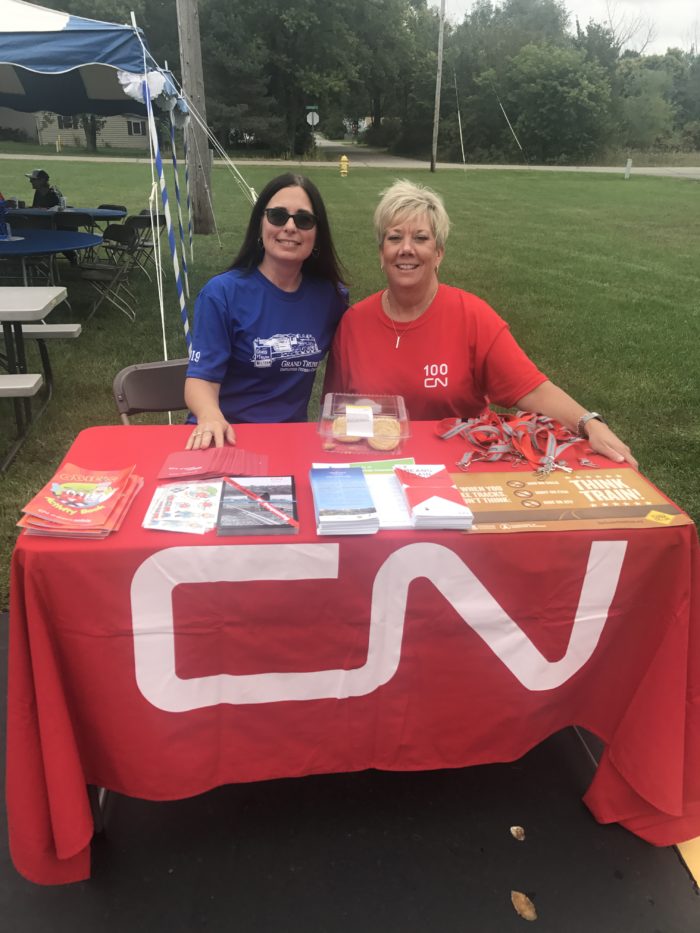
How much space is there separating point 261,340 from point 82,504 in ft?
3.58

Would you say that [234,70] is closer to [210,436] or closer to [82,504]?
[210,436]

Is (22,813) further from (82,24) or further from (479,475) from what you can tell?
(82,24)

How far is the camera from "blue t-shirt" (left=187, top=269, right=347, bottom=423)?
2365 millimetres

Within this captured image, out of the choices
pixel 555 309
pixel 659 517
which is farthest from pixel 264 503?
pixel 555 309

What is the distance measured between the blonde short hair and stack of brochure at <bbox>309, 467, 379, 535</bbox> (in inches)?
38.1

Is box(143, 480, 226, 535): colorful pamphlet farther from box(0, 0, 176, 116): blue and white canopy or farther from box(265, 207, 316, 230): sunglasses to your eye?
box(0, 0, 176, 116): blue and white canopy

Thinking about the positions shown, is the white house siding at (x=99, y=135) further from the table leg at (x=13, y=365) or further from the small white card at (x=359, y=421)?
the small white card at (x=359, y=421)

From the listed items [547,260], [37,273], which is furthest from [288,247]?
[547,260]

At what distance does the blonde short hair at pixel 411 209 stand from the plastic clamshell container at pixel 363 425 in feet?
1.91

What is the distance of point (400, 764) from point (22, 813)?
904mm

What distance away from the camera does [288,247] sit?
2.31 m

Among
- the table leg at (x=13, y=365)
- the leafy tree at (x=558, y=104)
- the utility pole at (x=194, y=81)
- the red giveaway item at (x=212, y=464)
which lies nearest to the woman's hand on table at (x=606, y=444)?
the red giveaway item at (x=212, y=464)

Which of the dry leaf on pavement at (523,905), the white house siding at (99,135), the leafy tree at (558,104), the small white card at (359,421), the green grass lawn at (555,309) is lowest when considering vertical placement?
the dry leaf on pavement at (523,905)

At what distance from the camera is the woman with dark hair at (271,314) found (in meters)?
2.32
